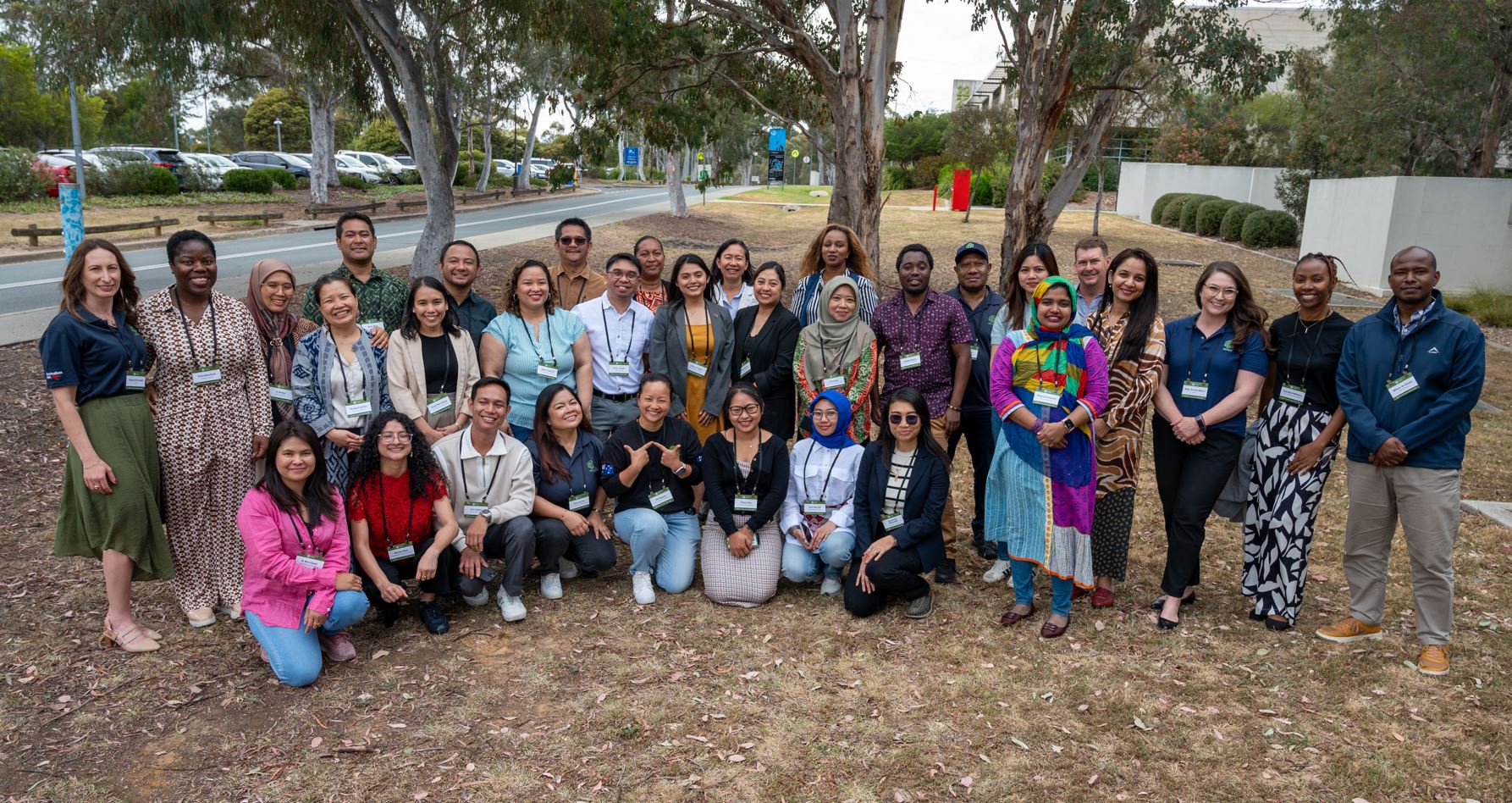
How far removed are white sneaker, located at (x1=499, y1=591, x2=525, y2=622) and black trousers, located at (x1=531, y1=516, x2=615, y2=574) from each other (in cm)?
30

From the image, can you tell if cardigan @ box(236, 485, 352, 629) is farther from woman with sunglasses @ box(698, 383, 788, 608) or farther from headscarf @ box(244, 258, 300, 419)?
woman with sunglasses @ box(698, 383, 788, 608)

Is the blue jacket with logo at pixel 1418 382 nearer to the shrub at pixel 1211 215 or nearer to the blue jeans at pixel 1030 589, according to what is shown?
the blue jeans at pixel 1030 589

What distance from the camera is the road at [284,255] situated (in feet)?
39.8

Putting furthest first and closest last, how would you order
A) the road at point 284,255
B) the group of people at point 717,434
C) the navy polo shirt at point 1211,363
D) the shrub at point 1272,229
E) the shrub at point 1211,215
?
1. the shrub at point 1211,215
2. the shrub at point 1272,229
3. the road at point 284,255
4. the navy polo shirt at point 1211,363
5. the group of people at point 717,434

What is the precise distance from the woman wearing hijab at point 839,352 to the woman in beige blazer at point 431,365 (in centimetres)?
183

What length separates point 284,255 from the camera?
59.8 ft

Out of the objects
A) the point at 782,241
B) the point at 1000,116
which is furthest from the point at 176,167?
the point at 1000,116

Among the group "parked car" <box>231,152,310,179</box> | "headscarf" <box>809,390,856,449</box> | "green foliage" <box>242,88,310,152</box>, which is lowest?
"headscarf" <box>809,390,856,449</box>

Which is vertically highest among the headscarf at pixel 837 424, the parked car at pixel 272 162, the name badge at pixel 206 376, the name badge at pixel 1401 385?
the parked car at pixel 272 162

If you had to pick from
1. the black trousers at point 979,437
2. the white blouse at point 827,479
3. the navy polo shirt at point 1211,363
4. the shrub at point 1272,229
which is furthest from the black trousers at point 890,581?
the shrub at point 1272,229

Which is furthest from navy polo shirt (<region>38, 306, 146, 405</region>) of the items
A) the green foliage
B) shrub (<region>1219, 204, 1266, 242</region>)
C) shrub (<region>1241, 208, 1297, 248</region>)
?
the green foliage

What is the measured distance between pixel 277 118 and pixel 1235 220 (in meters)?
46.1

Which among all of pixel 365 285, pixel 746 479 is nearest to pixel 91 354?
pixel 365 285

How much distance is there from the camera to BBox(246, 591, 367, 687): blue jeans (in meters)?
4.15
